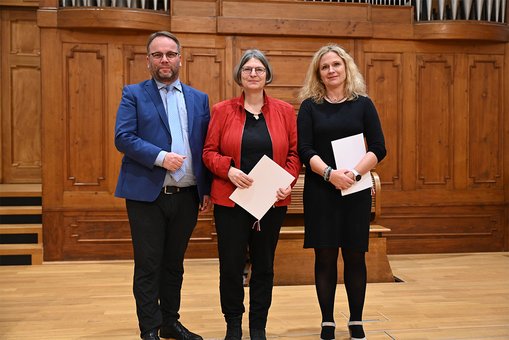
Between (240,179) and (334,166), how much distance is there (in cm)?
46

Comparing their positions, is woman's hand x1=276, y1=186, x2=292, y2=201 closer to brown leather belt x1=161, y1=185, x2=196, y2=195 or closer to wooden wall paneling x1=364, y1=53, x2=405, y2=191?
brown leather belt x1=161, y1=185, x2=196, y2=195

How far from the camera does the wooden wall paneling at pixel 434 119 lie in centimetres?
559

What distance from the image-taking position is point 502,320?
11.2ft

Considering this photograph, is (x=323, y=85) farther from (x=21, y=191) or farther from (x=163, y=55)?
(x=21, y=191)

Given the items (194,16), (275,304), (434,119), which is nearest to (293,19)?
(194,16)

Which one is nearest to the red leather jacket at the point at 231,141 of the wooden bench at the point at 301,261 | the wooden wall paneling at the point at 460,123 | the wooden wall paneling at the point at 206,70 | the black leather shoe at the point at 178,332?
the black leather shoe at the point at 178,332

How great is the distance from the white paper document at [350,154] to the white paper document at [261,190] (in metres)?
0.27

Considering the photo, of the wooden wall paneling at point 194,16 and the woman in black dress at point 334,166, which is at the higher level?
the wooden wall paneling at point 194,16

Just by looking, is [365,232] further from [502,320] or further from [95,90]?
[95,90]

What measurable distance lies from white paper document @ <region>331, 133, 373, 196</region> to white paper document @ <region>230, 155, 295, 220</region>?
272 millimetres

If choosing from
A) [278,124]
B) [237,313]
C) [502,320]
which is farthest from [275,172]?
[502,320]

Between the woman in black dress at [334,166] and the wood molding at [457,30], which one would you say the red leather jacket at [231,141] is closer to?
the woman in black dress at [334,166]

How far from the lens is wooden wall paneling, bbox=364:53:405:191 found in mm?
5512

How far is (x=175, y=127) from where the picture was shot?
2.80 meters
